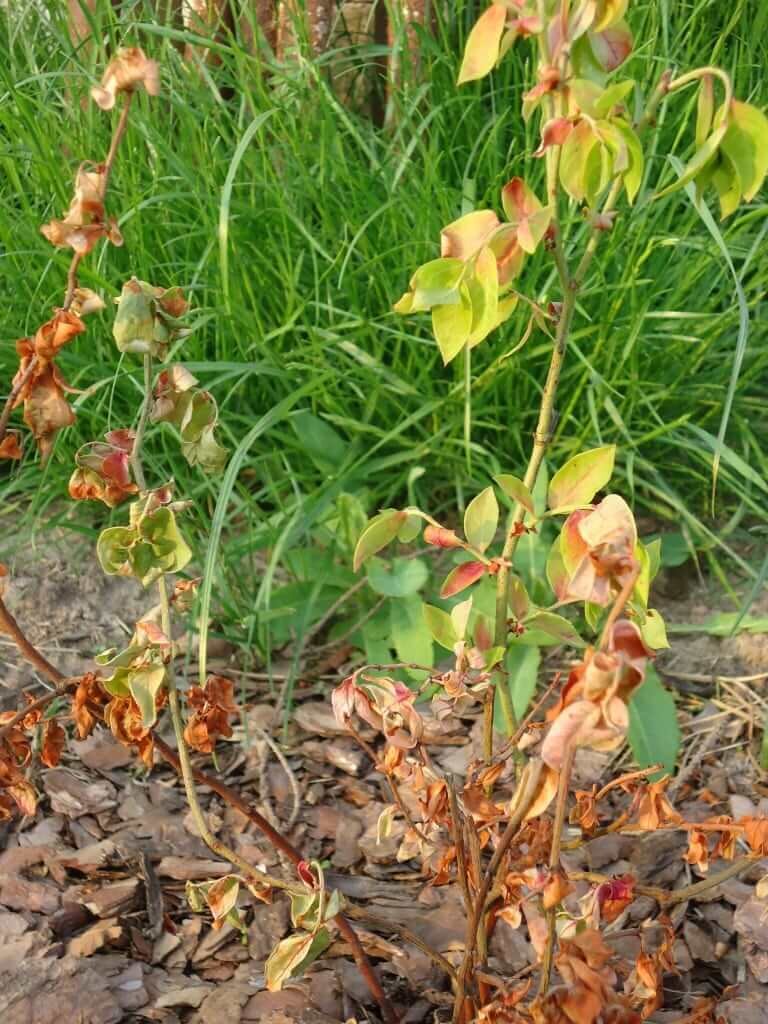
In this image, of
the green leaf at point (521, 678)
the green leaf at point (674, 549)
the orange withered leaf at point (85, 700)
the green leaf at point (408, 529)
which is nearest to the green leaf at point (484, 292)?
the green leaf at point (408, 529)

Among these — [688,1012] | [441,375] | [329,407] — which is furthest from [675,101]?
[688,1012]

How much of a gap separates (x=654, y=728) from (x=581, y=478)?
72cm

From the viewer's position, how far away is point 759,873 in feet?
4.32

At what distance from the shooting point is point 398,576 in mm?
1635

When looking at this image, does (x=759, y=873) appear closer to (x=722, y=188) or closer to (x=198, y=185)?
(x=722, y=188)

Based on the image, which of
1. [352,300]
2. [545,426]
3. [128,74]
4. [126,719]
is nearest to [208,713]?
[126,719]

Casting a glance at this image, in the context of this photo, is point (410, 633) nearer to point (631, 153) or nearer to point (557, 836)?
point (557, 836)

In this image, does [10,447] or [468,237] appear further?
[10,447]

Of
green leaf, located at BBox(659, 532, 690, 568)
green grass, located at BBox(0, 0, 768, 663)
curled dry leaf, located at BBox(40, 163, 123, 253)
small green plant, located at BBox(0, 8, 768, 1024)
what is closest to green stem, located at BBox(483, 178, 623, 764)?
small green plant, located at BBox(0, 8, 768, 1024)

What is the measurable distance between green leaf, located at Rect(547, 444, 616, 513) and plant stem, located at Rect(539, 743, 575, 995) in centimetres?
22

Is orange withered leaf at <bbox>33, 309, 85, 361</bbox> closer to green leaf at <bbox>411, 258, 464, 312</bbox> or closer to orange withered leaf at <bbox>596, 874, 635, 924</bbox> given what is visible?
green leaf at <bbox>411, 258, 464, 312</bbox>

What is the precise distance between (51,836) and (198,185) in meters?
1.02

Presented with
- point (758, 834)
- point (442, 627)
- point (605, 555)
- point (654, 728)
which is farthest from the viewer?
point (654, 728)

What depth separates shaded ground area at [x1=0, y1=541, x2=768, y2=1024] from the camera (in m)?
1.14
